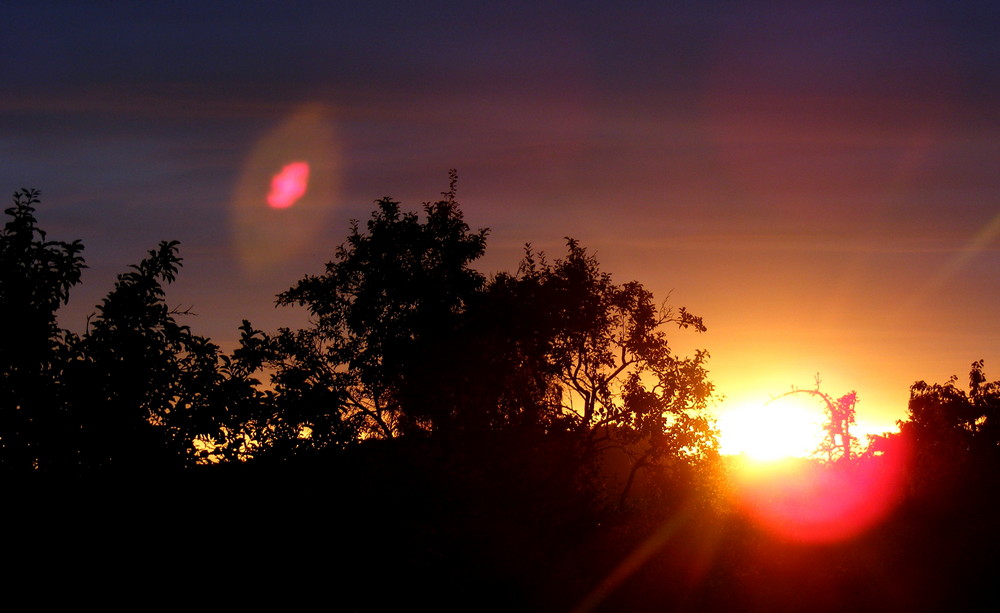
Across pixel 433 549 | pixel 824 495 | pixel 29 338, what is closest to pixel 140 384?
pixel 29 338

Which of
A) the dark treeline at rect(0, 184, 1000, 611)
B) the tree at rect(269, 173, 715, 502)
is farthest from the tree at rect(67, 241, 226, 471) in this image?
the tree at rect(269, 173, 715, 502)

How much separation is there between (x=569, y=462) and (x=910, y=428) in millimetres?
34773

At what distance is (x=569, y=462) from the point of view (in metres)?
32.8

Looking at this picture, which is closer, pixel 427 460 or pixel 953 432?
pixel 427 460

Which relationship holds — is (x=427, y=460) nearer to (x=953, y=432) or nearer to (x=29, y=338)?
(x=29, y=338)

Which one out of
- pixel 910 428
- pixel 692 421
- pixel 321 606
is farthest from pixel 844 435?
pixel 321 606

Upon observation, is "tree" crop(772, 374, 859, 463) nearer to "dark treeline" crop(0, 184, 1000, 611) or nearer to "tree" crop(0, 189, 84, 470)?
"dark treeline" crop(0, 184, 1000, 611)

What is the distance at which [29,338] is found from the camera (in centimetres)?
1398

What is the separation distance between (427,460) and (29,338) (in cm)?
1253

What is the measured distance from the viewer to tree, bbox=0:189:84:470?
13758 mm

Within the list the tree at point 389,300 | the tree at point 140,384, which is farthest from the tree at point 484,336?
the tree at point 140,384

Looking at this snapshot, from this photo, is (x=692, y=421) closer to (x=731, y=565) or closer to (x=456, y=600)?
(x=731, y=565)

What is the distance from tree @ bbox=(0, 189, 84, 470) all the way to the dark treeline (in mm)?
36

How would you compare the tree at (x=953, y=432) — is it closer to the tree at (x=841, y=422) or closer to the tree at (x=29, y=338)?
the tree at (x=841, y=422)
